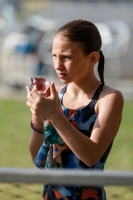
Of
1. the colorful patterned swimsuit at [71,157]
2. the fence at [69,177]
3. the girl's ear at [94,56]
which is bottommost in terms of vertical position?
the colorful patterned swimsuit at [71,157]

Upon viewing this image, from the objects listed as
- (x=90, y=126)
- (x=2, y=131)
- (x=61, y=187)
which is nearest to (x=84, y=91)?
(x=90, y=126)

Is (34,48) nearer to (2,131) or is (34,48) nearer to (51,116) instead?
(2,131)

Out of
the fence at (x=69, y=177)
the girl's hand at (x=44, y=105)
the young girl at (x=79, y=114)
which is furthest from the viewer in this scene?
the young girl at (x=79, y=114)

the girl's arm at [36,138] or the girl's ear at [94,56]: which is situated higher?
the girl's ear at [94,56]

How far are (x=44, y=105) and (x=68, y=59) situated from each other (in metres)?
0.24

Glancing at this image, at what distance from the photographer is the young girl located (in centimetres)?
213

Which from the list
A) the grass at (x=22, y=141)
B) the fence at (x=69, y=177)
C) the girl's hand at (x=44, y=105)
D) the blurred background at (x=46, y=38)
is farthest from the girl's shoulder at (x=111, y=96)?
the blurred background at (x=46, y=38)

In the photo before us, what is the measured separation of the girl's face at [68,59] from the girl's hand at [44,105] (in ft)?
0.46

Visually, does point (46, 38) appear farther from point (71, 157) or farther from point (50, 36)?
point (71, 157)

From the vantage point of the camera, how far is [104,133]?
2.13 metres

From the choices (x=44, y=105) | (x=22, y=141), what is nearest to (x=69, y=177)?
(x=44, y=105)

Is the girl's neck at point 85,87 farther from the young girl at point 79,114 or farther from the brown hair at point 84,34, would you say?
the brown hair at point 84,34

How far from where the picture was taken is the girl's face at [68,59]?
2168 millimetres

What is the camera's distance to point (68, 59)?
2168 mm
